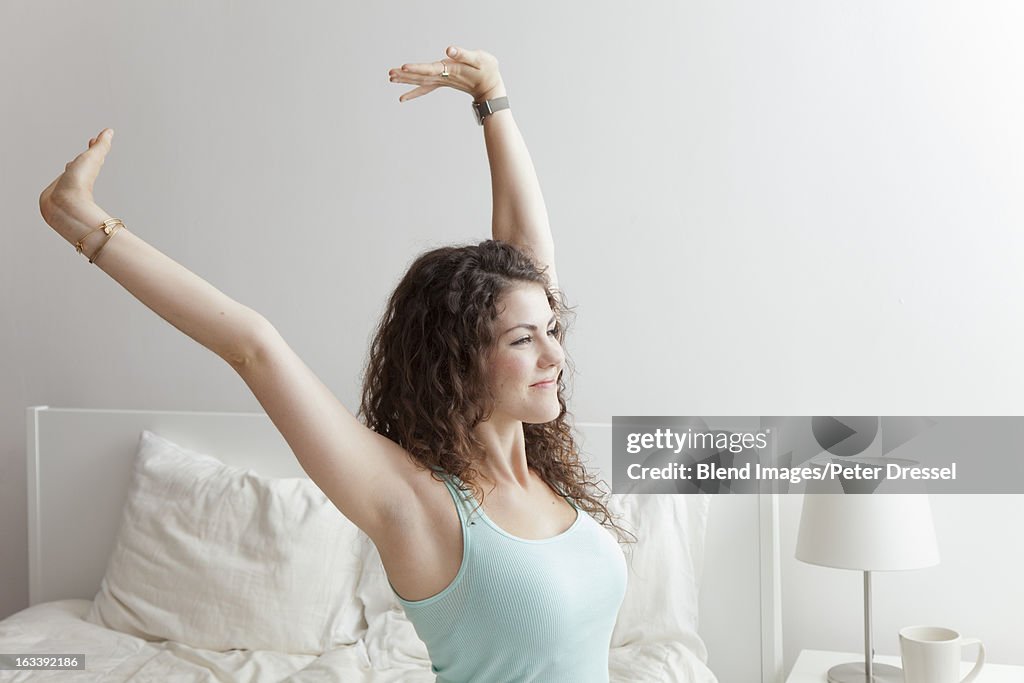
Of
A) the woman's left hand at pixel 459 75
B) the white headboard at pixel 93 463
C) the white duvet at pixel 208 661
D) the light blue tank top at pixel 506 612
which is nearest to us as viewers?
the light blue tank top at pixel 506 612

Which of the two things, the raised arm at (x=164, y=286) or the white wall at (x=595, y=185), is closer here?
the raised arm at (x=164, y=286)

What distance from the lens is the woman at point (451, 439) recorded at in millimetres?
1010

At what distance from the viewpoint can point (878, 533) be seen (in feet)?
6.73

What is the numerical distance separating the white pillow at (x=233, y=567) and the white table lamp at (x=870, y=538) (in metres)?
1.08

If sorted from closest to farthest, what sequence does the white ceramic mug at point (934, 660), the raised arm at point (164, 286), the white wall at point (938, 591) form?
the raised arm at point (164, 286)
the white ceramic mug at point (934, 660)
the white wall at point (938, 591)

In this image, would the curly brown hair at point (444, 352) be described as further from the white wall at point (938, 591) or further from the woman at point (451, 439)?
the white wall at point (938, 591)

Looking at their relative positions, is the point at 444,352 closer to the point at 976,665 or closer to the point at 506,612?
the point at 506,612

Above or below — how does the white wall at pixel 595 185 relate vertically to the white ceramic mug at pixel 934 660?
above

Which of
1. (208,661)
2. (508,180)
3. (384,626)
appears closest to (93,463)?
(208,661)

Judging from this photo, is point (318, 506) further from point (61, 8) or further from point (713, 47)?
point (61, 8)

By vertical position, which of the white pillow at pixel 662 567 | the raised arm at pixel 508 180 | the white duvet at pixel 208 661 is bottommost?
the white duvet at pixel 208 661

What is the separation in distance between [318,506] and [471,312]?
→ 1.38 m

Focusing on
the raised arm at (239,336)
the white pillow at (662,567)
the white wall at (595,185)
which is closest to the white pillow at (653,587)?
the white pillow at (662,567)

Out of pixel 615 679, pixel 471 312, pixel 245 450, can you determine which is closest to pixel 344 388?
pixel 245 450
